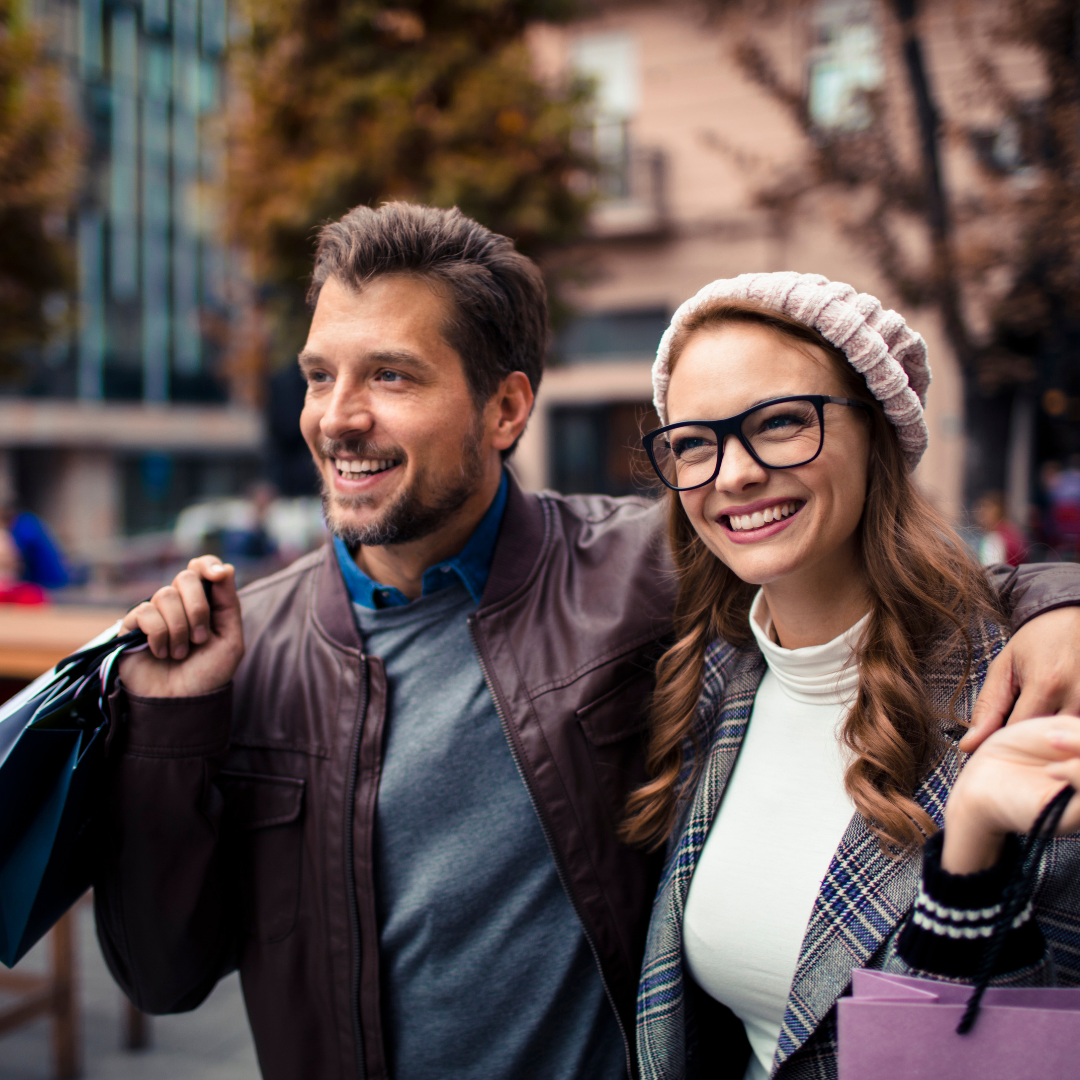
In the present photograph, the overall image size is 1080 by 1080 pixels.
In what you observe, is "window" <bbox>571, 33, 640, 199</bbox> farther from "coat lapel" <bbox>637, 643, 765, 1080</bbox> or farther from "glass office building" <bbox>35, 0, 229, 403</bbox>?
"glass office building" <bbox>35, 0, 229, 403</bbox>

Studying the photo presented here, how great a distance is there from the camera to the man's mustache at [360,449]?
184cm

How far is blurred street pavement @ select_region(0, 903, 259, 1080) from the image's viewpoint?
11.6 ft

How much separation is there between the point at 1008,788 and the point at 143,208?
30.4 m

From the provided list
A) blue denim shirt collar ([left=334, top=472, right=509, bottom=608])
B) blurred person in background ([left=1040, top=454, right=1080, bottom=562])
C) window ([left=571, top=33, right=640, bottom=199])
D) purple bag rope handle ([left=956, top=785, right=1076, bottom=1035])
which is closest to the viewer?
purple bag rope handle ([left=956, top=785, right=1076, bottom=1035])

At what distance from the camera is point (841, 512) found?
1514mm

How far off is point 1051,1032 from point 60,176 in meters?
7.84

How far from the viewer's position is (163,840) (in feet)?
5.75

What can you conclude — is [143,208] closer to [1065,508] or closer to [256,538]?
[256,538]

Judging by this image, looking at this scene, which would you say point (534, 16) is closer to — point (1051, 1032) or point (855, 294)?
point (855, 294)

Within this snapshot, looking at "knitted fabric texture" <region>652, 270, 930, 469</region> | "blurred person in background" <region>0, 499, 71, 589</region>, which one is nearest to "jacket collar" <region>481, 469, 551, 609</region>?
"knitted fabric texture" <region>652, 270, 930, 469</region>

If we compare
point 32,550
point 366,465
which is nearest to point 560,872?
point 366,465

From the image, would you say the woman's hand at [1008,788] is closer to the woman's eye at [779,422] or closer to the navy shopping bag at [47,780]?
the woman's eye at [779,422]

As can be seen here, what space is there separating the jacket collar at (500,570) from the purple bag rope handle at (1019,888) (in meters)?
1.03

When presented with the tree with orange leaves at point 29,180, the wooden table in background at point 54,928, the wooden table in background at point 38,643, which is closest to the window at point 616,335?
the tree with orange leaves at point 29,180
